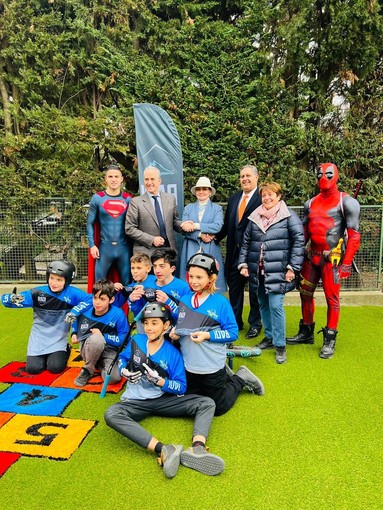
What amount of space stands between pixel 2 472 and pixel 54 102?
596 centimetres

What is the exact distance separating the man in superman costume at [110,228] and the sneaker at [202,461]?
241 centimetres

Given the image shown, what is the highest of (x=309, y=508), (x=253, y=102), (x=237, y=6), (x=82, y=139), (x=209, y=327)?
(x=237, y=6)

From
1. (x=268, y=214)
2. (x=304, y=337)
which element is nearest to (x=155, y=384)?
(x=268, y=214)

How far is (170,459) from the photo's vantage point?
2.31 meters

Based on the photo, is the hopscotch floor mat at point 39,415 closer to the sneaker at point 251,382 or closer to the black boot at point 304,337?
the sneaker at point 251,382

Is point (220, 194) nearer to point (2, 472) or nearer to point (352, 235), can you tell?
point (352, 235)

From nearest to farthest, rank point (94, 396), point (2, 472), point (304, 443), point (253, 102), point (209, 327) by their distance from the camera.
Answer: point (2, 472)
point (304, 443)
point (209, 327)
point (94, 396)
point (253, 102)

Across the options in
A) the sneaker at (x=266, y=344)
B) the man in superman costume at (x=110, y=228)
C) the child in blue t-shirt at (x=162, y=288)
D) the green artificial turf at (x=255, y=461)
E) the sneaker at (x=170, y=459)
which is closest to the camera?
the green artificial turf at (x=255, y=461)

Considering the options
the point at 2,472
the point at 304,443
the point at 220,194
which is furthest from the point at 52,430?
the point at 220,194

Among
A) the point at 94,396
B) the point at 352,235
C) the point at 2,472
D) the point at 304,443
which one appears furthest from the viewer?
the point at 352,235

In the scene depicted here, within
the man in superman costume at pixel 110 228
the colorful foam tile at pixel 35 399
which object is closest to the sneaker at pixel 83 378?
the colorful foam tile at pixel 35 399

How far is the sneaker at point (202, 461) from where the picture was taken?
2.33 m

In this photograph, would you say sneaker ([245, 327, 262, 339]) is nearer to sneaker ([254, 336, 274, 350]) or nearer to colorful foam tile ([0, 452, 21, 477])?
sneaker ([254, 336, 274, 350])

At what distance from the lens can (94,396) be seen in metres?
3.30
